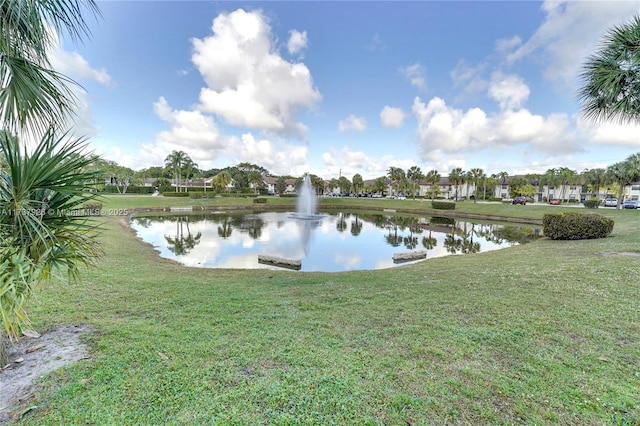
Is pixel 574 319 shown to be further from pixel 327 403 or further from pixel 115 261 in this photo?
pixel 115 261

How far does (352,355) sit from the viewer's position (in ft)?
10.1

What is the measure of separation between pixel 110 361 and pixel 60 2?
3.90 meters

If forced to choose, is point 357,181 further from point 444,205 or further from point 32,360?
point 32,360

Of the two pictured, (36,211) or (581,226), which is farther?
(581,226)

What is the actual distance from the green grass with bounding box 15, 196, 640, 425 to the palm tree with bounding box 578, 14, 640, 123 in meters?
4.78

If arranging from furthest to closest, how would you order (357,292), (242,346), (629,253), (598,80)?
1. (629,253)
2. (598,80)
3. (357,292)
4. (242,346)

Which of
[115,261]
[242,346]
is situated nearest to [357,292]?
[242,346]

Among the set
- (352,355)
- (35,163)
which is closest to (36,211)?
(35,163)

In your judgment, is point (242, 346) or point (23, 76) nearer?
point (23, 76)

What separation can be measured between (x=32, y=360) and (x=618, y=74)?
1248cm

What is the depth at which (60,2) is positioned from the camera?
303 cm

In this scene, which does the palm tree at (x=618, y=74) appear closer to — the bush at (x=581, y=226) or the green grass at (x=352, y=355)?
the green grass at (x=352, y=355)

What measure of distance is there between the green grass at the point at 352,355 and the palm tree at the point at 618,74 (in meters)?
4.78

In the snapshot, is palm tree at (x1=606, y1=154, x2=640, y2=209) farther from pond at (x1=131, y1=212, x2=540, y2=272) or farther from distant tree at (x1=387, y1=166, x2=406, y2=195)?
distant tree at (x1=387, y1=166, x2=406, y2=195)
